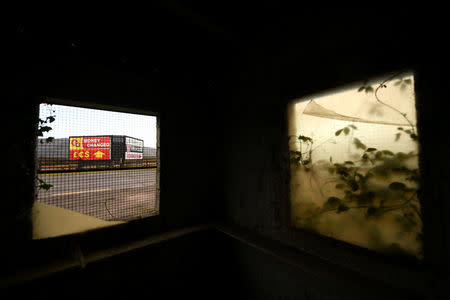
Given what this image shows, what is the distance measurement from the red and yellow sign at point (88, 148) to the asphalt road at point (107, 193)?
0.51 feet

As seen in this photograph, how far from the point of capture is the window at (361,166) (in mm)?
930

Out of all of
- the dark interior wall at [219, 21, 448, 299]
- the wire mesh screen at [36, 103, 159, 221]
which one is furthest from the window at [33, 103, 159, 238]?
the dark interior wall at [219, 21, 448, 299]

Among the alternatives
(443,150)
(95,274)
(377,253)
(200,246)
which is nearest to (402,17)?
(443,150)

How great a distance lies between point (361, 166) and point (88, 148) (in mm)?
2134

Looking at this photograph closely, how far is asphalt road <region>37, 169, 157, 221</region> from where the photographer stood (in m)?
1.35

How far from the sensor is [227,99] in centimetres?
204

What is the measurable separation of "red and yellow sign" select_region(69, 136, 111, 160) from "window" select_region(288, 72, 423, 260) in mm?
1710

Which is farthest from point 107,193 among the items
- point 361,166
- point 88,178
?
point 361,166

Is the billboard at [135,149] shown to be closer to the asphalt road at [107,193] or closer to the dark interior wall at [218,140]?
the asphalt road at [107,193]

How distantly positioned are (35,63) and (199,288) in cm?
238

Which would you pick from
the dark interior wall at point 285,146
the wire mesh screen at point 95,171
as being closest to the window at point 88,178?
the wire mesh screen at point 95,171

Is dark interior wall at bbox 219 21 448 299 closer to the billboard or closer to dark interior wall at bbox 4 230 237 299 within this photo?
dark interior wall at bbox 4 230 237 299

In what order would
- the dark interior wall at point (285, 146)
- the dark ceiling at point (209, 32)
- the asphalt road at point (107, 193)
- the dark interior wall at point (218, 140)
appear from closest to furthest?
the dark interior wall at point (285, 146) → the dark ceiling at point (209, 32) → the dark interior wall at point (218, 140) → the asphalt road at point (107, 193)

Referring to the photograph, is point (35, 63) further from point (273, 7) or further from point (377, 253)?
point (377, 253)
